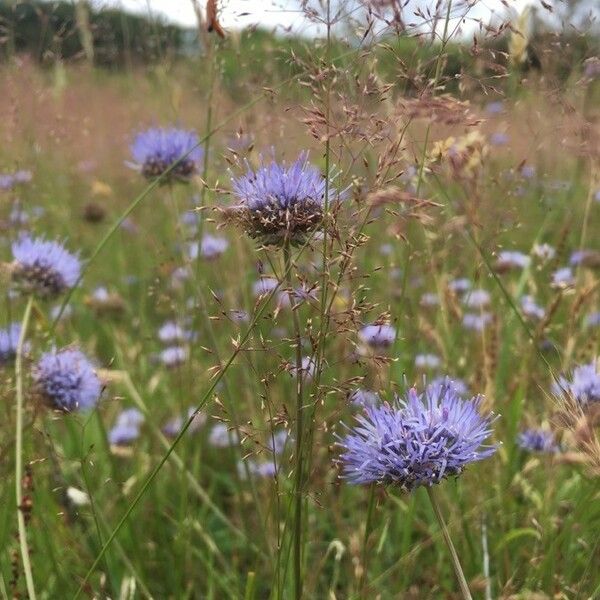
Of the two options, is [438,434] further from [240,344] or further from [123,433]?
[123,433]

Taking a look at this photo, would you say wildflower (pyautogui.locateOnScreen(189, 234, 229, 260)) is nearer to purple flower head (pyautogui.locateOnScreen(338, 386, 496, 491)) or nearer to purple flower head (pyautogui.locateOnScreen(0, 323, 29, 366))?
purple flower head (pyautogui.locateOnScreen(0, 323, 29, 366))

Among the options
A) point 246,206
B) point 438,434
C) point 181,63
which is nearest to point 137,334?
point 181,63

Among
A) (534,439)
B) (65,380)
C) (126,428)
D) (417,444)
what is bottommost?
(126,428)

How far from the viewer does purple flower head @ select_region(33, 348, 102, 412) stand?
4.06ft

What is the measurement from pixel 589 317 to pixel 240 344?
56.0 inches

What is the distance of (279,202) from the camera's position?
35.7 inches

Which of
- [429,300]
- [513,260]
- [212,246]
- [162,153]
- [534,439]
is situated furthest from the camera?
[513,260]

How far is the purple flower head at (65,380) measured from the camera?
1.24 m

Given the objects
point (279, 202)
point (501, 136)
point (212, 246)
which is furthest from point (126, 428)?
point (501, 136)

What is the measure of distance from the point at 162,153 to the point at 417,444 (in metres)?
1.10

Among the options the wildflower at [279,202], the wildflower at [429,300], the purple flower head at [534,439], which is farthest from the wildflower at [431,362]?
the wildflower at [279,202]

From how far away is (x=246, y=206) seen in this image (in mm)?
873

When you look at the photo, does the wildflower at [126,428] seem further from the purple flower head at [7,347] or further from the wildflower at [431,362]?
the wildflower at [431,362]

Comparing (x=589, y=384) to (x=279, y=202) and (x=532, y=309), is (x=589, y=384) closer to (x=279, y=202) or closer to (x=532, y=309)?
(x=279, y=202)
